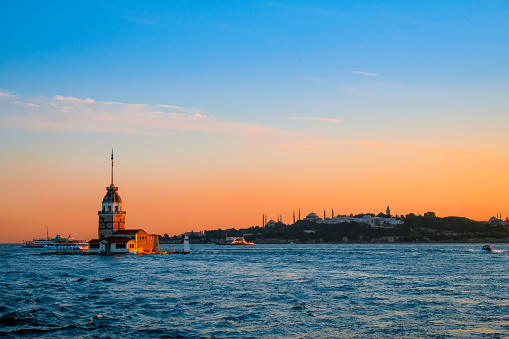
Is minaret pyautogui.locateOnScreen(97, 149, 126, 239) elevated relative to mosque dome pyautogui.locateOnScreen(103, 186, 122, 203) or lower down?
lower down

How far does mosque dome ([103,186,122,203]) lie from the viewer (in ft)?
461

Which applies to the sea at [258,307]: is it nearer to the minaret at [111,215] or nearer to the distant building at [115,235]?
the distant building at [115,235]

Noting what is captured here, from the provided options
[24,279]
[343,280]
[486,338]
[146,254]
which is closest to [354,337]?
[486,338]

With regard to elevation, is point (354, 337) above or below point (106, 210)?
below

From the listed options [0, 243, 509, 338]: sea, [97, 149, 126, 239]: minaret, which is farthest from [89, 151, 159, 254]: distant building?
[0, 243, 509, 338]: sea

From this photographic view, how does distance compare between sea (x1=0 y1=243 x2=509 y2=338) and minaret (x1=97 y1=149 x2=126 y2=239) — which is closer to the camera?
sea (x1=0 y1=243 x2=509 y2=338)

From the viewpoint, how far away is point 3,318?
3603 cm

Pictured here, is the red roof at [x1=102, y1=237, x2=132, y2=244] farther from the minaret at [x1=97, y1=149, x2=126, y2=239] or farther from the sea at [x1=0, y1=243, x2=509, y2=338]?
the sea at [x1=0, y1=243, x2=509, y2=338]

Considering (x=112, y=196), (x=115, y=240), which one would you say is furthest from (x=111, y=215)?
(x=115, y=240)

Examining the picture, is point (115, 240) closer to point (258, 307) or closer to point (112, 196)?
point (112, 196)

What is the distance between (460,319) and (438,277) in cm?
3225

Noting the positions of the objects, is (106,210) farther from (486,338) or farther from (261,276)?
(486,338)

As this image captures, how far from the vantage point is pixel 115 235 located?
132 meters

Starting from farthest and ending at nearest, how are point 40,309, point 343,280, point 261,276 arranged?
point 261,276
point 343,280
point 40,309
